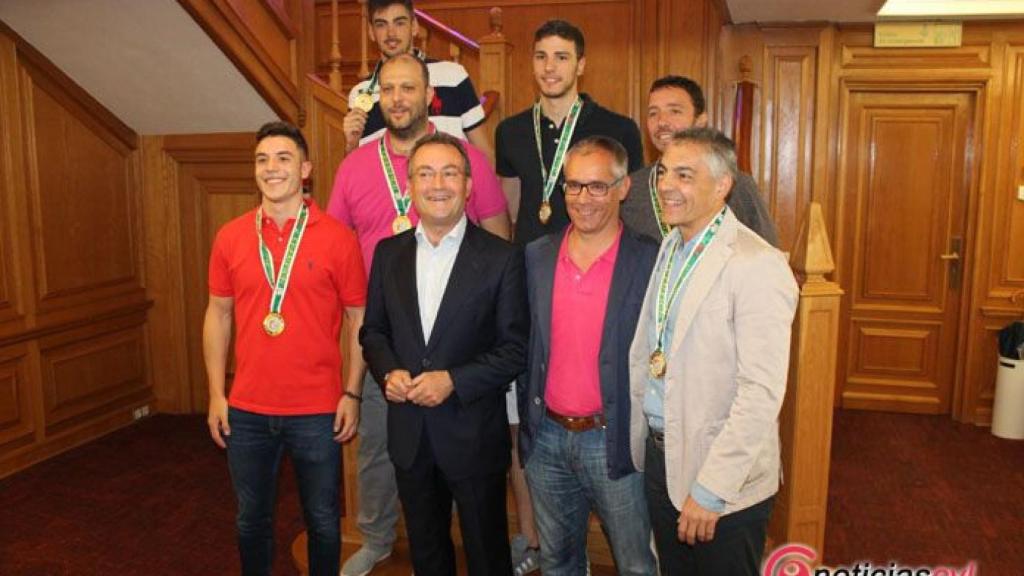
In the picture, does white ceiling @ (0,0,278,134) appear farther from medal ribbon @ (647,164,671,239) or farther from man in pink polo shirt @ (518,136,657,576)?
man in pink polo shirt @ (518,136,657,576)

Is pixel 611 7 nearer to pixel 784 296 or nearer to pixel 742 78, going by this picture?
pixel 742 78

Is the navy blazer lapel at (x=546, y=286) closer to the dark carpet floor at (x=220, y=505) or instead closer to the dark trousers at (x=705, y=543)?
the dark trousers at (x=705, y=543)

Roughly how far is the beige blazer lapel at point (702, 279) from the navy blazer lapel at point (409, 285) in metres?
0.73

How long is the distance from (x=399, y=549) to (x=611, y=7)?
3766 millimetres

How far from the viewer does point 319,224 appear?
99.4 inches

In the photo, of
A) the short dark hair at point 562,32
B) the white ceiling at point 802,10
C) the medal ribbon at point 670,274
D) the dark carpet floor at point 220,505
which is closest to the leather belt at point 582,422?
the medal ribbon at point 670,274

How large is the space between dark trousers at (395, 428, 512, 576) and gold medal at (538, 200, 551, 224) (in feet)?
2.69

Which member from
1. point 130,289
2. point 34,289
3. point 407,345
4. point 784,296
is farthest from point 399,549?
point 130,289

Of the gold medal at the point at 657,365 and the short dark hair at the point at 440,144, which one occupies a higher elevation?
the short dark hair at the point at 440,144

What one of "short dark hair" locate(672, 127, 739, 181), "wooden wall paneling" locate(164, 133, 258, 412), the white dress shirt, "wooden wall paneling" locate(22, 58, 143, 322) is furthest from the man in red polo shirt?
"wooden wall paneling" locate(164, 133, 258, 412)

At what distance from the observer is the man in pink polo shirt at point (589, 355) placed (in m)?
2.15

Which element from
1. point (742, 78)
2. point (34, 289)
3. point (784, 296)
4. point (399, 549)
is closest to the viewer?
point (784, 296)

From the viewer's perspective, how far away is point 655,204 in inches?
102

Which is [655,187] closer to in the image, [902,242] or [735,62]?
[735,62]
